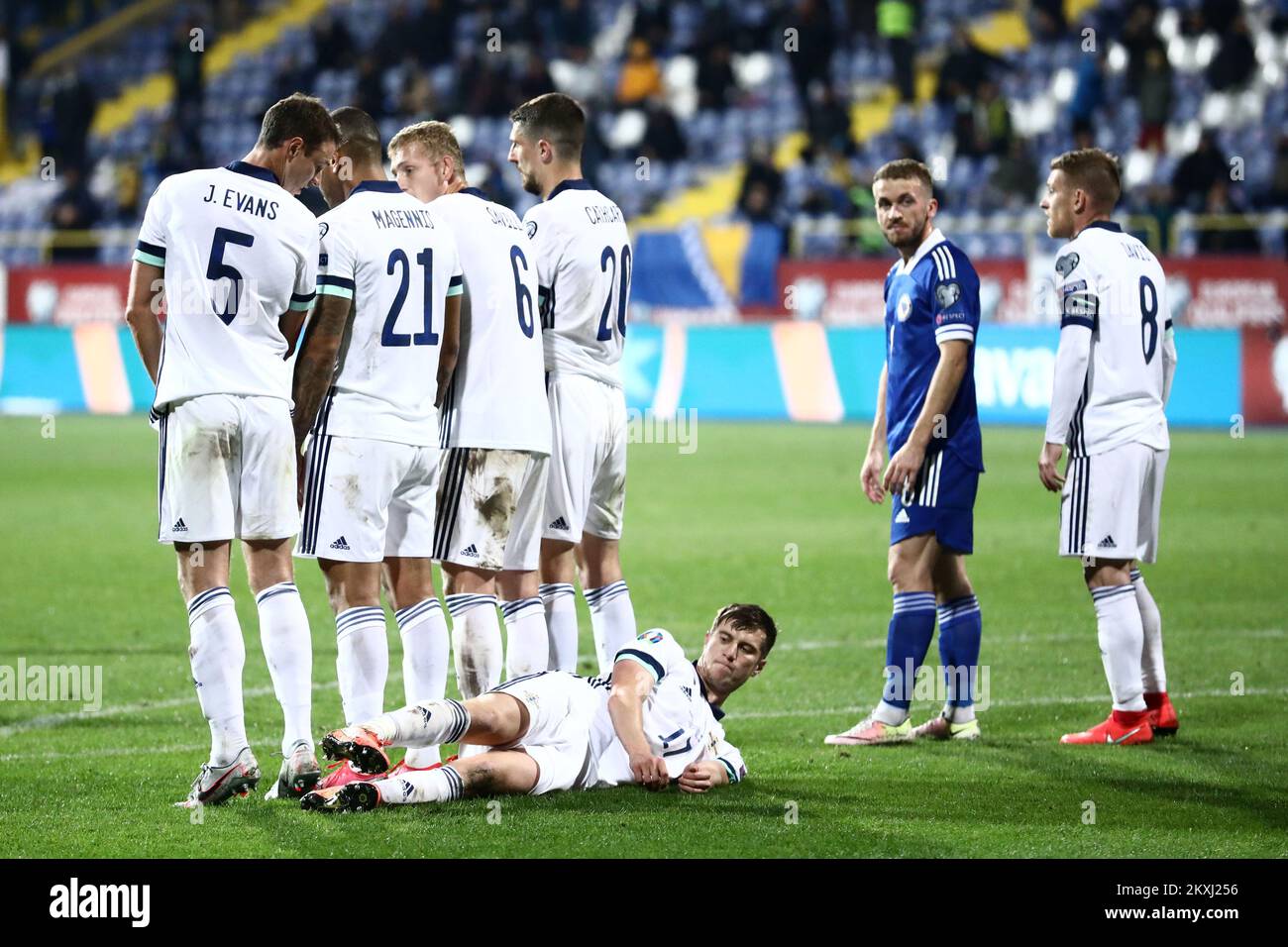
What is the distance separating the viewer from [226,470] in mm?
5914

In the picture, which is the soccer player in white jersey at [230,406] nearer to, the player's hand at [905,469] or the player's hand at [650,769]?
the player's hand at [650,769]

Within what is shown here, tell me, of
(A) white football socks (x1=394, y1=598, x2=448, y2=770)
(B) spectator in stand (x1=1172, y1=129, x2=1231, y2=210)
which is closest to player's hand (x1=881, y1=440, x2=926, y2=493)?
(A) white football socks (x1=394, y1=598, x2=448, y2=770)

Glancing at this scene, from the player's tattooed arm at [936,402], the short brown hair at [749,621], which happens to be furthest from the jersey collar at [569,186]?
the short brown hair at [749,621]

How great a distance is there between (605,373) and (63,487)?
10.6 m

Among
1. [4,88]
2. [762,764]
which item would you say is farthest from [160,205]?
[4,88]

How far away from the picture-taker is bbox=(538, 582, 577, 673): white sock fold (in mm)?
7180

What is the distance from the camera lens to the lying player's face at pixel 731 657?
619cm

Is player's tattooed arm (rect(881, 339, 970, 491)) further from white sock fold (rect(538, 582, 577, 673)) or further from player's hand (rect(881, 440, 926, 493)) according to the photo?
white sock fold (rect(538, 582, 577, 673))

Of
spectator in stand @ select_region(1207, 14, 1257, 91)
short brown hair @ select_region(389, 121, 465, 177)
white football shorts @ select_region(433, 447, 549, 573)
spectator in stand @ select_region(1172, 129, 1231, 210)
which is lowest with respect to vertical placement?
white football shorts @ select_region(433, 447, 549, 573)

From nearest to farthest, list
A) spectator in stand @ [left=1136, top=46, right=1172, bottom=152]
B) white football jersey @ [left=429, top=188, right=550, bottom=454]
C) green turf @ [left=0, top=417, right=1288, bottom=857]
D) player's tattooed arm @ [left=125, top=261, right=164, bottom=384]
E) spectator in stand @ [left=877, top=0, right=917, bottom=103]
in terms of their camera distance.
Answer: green turf @ [left=0, top=417, right=1288, bottom=857]
player's tattooed arm @ [left=125, top=261, right=164, bottom=384]
white football jersey @ [left=429, top=188, right=550, bottom=454]
spectator in stand @ [left=1136, top=46, right=1172, bottom=152]
spectator in stand @ [left=877, top=0, right=917, bottom=103]

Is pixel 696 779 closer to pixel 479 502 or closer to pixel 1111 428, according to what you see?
pixel 479 502

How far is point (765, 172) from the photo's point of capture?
25688mm

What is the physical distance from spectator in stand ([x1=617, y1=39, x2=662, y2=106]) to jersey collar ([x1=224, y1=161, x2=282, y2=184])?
23606mm

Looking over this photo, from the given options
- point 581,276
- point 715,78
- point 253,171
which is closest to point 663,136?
point 715,78
